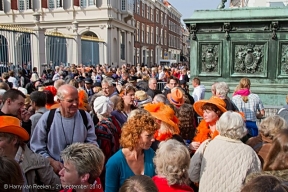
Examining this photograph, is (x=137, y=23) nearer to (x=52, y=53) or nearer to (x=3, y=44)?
(x=52, y=53)

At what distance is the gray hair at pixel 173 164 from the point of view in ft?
9.07

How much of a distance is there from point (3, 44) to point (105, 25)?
1915cm

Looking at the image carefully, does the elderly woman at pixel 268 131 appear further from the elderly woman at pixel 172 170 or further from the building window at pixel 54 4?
the building window at pixel 54 4

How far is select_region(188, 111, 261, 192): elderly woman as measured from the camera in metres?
3.14

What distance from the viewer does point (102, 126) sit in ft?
14.1

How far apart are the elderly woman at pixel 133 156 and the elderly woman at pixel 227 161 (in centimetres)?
55

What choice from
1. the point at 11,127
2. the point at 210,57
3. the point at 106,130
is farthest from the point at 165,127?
the point at 210,57

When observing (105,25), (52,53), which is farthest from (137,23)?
(52,53)

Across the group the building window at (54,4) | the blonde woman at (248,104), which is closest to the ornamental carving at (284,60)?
the blonde woman at (248,104)

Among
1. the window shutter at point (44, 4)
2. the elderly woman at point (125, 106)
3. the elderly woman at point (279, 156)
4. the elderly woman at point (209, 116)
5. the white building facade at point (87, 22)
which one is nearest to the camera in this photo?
the elderly woman at point (279, 156)

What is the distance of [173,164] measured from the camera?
110 inches

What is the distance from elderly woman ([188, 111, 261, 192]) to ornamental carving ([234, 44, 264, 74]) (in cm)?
620

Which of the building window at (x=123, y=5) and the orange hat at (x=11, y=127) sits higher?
the building window at (x=123, y=5)

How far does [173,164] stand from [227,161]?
67cm
